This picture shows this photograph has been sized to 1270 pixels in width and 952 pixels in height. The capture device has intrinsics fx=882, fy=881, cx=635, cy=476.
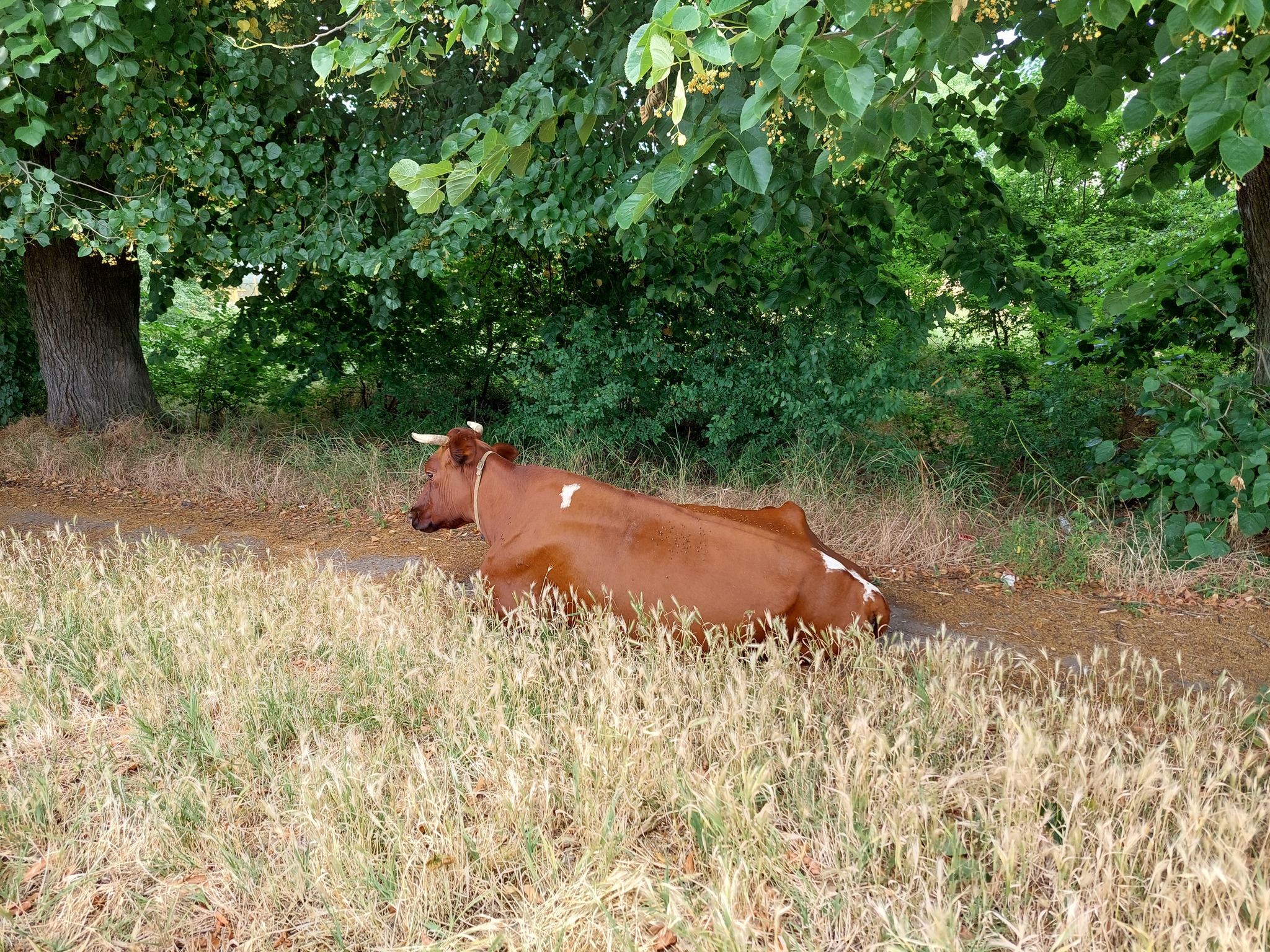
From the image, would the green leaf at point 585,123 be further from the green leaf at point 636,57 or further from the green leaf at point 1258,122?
the green leaf at point 1258,122

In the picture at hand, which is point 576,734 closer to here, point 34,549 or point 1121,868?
point 1121,868

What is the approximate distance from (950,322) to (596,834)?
8.11 metres

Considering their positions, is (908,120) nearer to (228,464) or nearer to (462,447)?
(462,447)

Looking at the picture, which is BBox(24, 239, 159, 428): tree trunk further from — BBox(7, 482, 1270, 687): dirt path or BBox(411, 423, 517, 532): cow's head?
BBox(411, 423, 517, 532): cow's head

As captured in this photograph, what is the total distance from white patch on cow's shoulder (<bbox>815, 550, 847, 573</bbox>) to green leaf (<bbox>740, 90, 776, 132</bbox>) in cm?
209

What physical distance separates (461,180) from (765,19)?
1404 mm

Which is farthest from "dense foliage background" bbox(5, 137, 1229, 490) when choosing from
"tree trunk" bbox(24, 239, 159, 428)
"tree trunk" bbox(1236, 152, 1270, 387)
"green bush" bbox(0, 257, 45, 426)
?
"green bush" bbox(0, 257, 45, 426)

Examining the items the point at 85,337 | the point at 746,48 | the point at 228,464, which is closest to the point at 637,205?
the point at 746,48

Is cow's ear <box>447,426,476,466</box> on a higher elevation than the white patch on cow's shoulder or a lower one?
higher

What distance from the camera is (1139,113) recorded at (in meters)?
3.26

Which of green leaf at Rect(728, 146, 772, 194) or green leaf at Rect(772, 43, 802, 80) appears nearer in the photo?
green leaf at Rect(772, 43, 802, 80)

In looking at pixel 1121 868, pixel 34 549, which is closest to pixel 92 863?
pixel 1121 868

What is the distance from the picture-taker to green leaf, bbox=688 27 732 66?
7.97 ft

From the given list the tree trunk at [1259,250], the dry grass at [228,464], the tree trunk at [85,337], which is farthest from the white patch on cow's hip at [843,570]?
the tree trunk at [85,337]
